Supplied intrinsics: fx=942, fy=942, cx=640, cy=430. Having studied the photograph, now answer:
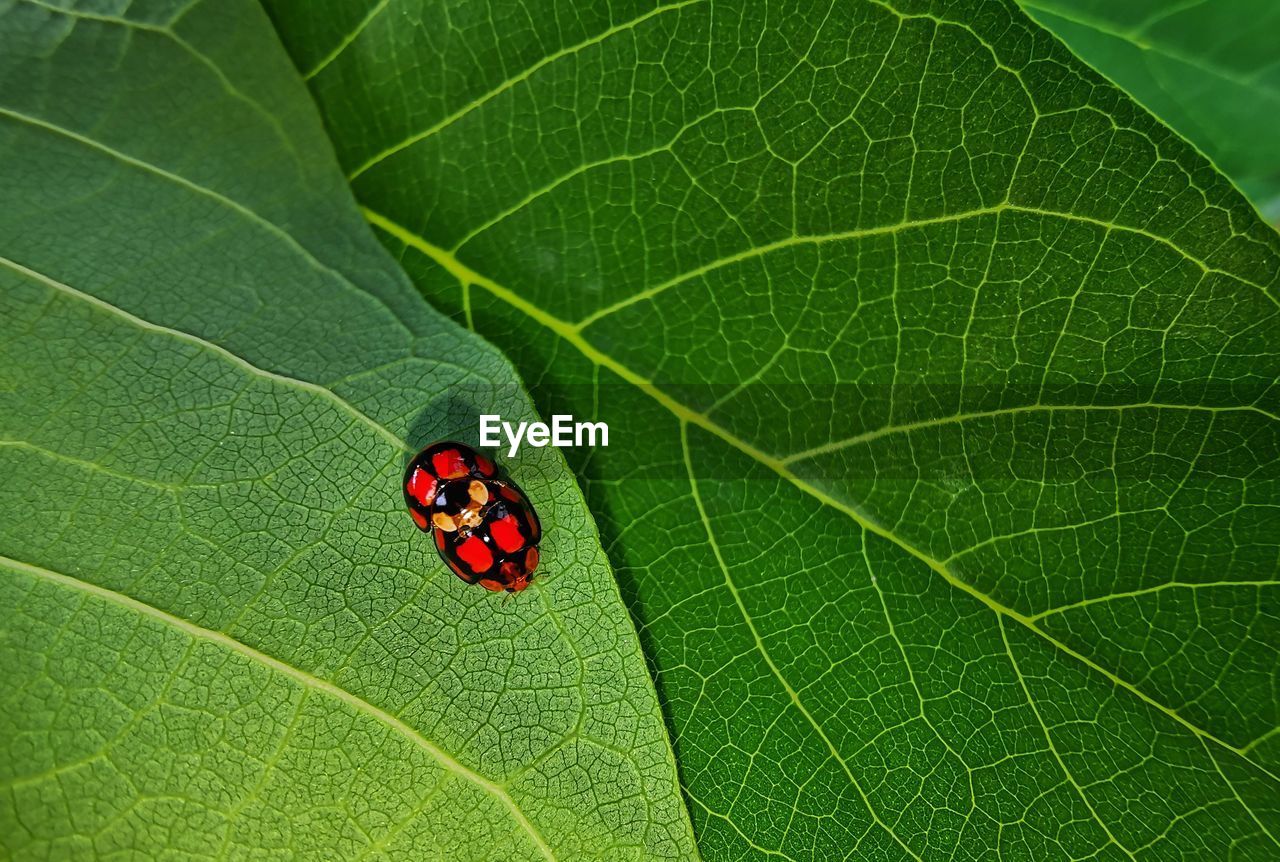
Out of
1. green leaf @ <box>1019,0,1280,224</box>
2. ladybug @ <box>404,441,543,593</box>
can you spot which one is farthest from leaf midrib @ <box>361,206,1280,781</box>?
green leaf @ <box>1019,0,1280,224</box>

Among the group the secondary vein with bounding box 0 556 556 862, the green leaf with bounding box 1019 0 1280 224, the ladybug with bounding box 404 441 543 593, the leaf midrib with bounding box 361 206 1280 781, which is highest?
the green leaf with bounding box 1019 0 1280 224

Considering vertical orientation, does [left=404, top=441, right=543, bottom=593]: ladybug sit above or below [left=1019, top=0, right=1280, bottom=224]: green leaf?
below

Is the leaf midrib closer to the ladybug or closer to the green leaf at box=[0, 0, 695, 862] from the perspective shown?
the green leaf at box=[0, 0, 695, 862]

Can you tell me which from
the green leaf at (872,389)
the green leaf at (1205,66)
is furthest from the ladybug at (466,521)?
the green leaf at (1205,66)

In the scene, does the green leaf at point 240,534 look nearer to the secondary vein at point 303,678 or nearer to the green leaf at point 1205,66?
the secondary vein at point 303,678

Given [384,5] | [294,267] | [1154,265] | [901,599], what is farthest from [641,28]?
[901,599]

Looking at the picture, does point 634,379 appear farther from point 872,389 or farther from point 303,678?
point 303,678

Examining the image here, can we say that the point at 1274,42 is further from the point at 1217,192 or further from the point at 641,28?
the point at 641,28
